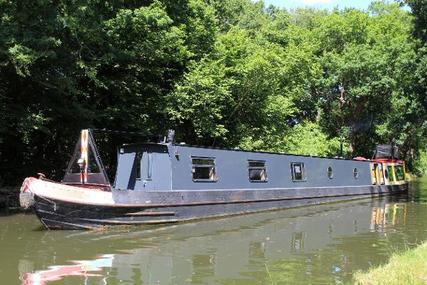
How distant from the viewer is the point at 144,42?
20.6 meters

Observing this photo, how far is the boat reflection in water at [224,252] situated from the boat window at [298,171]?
4.05 m

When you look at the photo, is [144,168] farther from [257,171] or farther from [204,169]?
[257,171]

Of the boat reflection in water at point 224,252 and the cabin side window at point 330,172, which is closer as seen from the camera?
the boat reflection in water at point 224,252

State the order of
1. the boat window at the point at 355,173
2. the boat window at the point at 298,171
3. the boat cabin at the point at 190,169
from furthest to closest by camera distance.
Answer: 1. the boat window at the point at 355,173
2. the boat window at the point at 298,171
3. the boat cabin at the point at 190,169

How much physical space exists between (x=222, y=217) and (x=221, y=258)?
6338 mm

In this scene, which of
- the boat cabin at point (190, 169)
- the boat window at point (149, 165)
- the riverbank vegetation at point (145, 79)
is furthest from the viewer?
the riverbank vegetation at point (145, 79)

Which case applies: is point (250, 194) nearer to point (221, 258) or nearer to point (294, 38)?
point (221, 258)

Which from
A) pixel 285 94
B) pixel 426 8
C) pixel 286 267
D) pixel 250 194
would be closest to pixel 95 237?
pixel 286 267

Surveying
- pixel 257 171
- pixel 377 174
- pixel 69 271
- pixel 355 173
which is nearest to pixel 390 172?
pixel 377 174

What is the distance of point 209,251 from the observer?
10.9 m

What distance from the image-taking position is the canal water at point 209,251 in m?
8.67

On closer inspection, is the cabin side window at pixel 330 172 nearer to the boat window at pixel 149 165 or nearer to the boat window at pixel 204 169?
the boat window at pixel 204 169

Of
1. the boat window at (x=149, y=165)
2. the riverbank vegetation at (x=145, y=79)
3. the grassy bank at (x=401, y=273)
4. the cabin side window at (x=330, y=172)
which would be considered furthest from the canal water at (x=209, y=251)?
the cabin side window at (x=330, y=172)

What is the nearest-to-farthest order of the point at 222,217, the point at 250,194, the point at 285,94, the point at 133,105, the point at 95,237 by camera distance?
the point at 95,237 < the point at 222,217 < the point at 250,194 < the point at 133,105 < the point at 285,94
